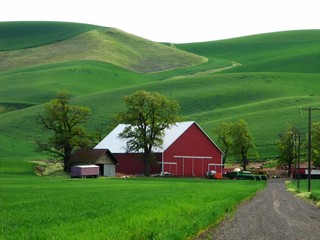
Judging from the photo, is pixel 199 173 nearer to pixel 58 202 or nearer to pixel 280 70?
pixel 58 202

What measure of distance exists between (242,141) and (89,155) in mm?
28711

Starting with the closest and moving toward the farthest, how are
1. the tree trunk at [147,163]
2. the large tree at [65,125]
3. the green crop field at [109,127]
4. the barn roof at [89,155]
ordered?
the green crop field at [109,127] < the large tree at [65,125] < the barn roof at [89,155] < the tree trunk at [147,163]

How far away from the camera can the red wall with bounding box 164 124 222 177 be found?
102 m

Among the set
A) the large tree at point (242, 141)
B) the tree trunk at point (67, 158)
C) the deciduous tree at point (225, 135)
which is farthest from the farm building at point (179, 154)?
the tree trunk at point (67, 158)

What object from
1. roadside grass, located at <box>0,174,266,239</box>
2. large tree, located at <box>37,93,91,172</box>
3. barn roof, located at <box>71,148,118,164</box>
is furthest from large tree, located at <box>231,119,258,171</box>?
roadside grass, located at <box>0,174,266,239</box>

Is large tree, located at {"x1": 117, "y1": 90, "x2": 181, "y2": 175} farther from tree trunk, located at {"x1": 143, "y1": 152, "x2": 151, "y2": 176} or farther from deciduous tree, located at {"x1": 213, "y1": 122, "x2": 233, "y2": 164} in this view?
deciduous tree, located at {"x1": 213, "y1": 122, "x2": 233, "y2": 164}

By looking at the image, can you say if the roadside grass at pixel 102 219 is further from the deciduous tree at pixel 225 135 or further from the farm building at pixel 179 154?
the deciduous tree at pixel 225 135

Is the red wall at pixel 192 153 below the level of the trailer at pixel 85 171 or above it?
above

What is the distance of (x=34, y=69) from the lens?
197 metres

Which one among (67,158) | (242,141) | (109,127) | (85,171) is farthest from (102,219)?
(109,127)

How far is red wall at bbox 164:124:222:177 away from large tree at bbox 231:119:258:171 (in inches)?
239

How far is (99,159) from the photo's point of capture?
95438 millimetres

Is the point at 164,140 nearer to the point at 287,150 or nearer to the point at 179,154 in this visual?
the point at 179,154

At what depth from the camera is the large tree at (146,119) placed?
96.7 meters
